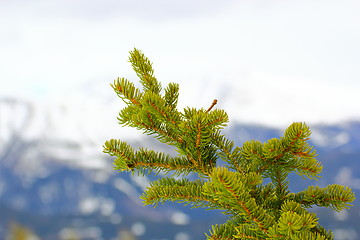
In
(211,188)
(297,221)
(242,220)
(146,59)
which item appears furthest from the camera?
(146,59)

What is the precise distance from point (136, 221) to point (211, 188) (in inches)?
3088

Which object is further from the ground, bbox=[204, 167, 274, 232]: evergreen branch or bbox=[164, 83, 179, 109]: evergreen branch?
bbox=[164, 83, 179, 109]: evergreen branch

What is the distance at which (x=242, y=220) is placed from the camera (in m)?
2.14

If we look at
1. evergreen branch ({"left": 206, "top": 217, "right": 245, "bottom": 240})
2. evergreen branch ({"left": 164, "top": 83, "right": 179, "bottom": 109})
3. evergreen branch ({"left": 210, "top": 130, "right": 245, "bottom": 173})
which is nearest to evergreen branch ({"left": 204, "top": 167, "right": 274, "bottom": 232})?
evergreen branch ({"left": 206, "top": 217, "right": 245, "bottom": 240})

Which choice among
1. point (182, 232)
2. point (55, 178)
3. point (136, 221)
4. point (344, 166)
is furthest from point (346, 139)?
point (55, 178)

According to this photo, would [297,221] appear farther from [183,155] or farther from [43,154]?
[43,154]

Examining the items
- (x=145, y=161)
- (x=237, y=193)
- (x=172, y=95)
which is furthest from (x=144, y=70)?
(x=237, y=193)

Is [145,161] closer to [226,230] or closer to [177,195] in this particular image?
[177,195]

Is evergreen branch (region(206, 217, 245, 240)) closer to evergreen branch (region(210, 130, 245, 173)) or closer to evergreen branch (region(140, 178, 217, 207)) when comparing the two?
evergreen branch (region(140, 178, 217, 207))

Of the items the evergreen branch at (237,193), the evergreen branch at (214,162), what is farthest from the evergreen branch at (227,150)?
the evergreen branch at (237,193)

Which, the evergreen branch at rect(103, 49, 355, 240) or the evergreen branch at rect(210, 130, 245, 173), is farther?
the evergreen branch at rect(210, 130, 245, 173)

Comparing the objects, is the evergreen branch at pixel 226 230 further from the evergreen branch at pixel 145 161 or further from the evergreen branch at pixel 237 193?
the evergreen branch at pixel 145 161

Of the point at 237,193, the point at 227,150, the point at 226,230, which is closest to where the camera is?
the point at 237,193

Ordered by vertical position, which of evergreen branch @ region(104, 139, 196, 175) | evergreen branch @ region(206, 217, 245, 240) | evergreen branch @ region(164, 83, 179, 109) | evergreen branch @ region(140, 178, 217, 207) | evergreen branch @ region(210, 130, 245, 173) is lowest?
evergreen branch @ region(206, 217, 245, 240)
